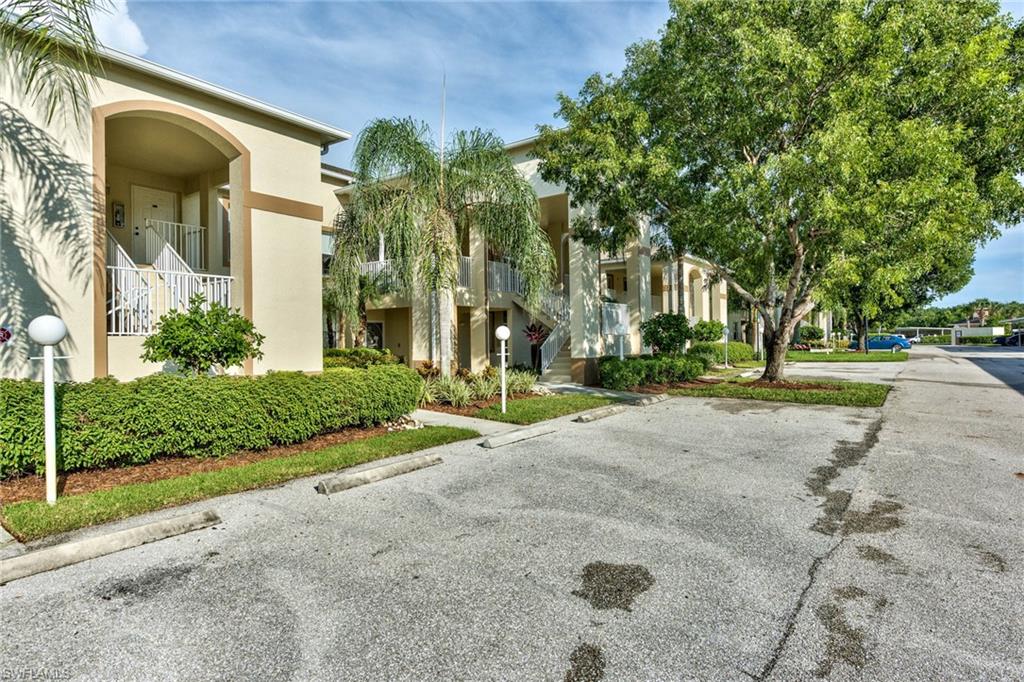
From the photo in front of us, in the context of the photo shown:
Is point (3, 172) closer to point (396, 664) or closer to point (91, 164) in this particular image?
point (91, 164)

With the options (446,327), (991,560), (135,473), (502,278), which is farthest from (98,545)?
(502,278)

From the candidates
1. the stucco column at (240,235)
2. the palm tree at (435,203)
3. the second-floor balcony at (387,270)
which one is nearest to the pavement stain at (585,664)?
the stucco column at (240,235)

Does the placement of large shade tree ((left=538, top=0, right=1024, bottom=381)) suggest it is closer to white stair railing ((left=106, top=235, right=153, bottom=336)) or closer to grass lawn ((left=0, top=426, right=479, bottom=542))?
grass lawn ((left=0, top=426, right=479, bottom=542))

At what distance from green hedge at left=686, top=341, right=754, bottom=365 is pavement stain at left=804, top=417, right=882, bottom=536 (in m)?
12.5

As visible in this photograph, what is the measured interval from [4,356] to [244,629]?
20.5 ft

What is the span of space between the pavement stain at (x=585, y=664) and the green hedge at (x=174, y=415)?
5486 mm

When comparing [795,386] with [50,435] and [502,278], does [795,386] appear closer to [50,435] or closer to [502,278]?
[502,278]

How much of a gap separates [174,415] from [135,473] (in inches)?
28.2

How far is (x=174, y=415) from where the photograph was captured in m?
6.07

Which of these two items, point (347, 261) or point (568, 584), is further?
point (347, 261)

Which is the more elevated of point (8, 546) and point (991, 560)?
point (8, 546)

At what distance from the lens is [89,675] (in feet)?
8.19

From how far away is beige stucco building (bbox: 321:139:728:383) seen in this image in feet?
50.3

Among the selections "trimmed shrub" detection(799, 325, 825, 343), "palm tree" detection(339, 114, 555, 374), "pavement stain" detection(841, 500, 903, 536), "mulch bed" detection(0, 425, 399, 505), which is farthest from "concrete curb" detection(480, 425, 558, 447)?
"trimmed shrub" detection(799, 325, 825, 343)
